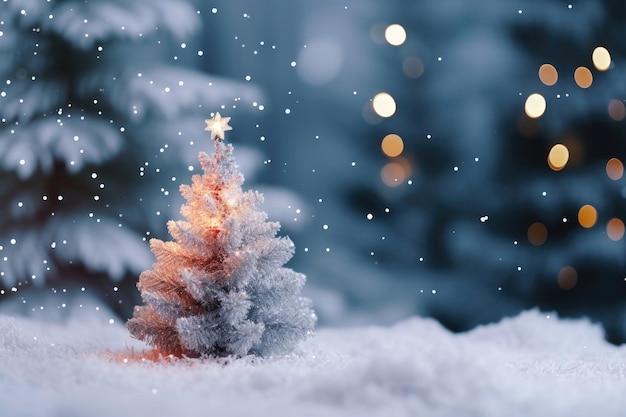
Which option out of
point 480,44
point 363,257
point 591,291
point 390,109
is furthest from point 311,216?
point 591,291

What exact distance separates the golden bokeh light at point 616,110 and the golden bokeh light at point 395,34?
110 centimetres

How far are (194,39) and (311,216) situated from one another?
103cm

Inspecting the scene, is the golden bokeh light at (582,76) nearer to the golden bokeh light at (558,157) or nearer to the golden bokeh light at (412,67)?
the golden bokeh light at (558,157)

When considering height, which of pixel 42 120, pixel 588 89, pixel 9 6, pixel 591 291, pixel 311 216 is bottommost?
pixel 591 291

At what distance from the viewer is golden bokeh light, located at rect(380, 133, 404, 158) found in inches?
154

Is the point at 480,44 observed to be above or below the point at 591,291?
above

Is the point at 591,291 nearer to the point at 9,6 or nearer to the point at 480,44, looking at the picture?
the point at 480,44

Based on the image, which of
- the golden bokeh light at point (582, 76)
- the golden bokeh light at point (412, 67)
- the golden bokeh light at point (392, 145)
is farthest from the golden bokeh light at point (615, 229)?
the golden bokeh light at point (412, 67)

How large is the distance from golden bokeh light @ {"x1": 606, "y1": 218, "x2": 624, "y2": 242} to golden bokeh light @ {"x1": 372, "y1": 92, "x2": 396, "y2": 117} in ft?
3.98

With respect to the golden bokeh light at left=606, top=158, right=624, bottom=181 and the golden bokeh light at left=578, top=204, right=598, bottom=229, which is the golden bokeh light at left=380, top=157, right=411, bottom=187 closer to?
the golden bokeh light at left=578, top=204, right=598, bottom=229

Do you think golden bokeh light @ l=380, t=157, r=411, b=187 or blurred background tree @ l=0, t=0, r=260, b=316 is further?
golden bokeh light @ l=380, t=157, r=411, b=187

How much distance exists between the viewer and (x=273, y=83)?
3.88m

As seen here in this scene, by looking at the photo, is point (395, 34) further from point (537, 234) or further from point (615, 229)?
point (615, 229)

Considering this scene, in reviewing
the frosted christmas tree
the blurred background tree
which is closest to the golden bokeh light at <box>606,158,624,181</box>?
the frosted christmas tree
